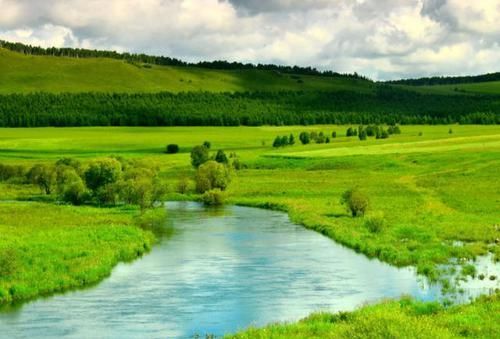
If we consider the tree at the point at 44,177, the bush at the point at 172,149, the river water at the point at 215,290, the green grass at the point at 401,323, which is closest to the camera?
the green grass at the point at 401,323

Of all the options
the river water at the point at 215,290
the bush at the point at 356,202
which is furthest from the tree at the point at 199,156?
the river water at the point at 215,290

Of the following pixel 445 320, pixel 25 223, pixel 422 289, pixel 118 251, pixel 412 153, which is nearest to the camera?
pixel 445 320

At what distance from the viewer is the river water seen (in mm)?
36344

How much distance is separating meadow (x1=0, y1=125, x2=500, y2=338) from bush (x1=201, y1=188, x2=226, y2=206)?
1.78m

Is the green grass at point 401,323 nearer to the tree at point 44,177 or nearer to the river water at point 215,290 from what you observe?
the river water at point 215,290

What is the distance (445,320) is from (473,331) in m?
2.20

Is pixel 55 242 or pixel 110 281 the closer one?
pixel 110 281

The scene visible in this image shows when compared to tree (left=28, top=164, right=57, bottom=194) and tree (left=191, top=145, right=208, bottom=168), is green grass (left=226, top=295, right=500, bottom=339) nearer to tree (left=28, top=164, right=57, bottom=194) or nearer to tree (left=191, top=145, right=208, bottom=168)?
tree (left=28, top=164, right=57, bottom=194)

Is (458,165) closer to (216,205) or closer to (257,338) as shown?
(216,205)

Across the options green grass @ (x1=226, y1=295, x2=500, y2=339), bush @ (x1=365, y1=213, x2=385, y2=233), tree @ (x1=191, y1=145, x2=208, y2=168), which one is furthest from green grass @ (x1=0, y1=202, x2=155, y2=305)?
tree @ (x1=191, y1=145, x2=208, y2=168)

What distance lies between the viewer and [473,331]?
30484 mm

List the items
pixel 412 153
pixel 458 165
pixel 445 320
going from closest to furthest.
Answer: pixel 445 320 < pixel 458 165 < pixel 412 153

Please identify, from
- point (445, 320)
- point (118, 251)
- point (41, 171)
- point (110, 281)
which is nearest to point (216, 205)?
point (41, 171)

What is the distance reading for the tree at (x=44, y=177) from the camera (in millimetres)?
98312
